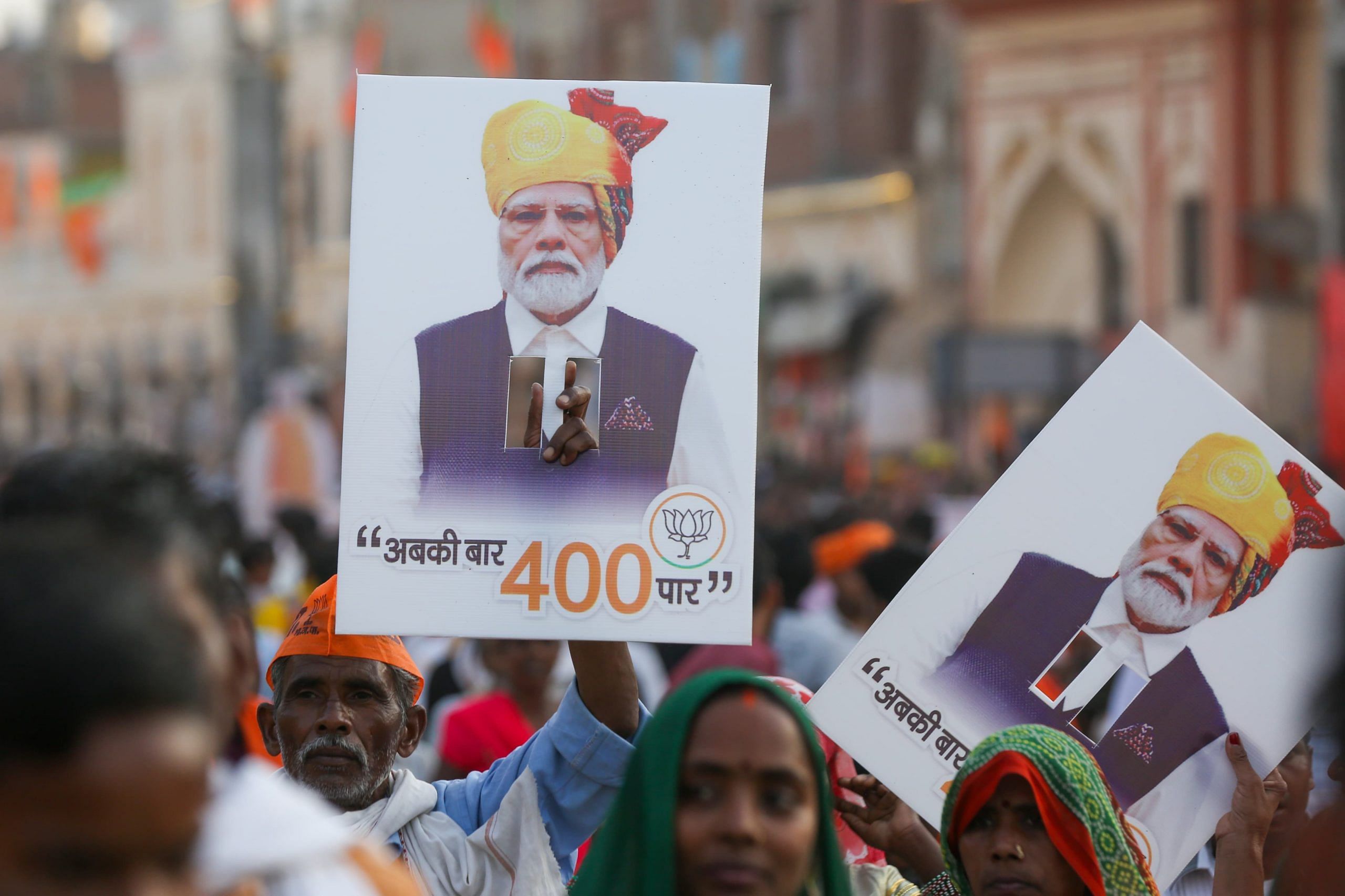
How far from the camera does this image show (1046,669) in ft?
10.8

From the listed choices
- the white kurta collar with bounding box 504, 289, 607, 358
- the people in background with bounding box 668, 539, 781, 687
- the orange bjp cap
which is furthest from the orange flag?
the white kurta collar with bounding box 504, 289, 607, 358

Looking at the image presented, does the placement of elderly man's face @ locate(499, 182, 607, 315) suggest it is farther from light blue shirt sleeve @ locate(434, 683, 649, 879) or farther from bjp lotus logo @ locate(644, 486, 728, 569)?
light blue shirt sleeve @ locate(434, 683, 649, 879)

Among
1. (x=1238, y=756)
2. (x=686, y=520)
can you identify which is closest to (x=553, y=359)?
(x=686, y=520)

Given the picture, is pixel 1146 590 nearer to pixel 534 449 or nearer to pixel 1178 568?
pixel 1178 568

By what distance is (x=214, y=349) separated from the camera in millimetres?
46812

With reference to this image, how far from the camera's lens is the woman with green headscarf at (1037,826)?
2684 millimetres

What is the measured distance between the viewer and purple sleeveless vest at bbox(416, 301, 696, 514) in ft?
10.1

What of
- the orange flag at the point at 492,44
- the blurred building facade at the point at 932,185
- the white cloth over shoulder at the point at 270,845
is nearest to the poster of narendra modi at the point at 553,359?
the white cloth over shoulder at the point at 270,845

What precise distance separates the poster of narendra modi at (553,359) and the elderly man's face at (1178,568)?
71 cm

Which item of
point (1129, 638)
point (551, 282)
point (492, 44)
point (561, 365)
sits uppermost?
point (492, 44)

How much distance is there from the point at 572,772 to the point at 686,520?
45 centimetres

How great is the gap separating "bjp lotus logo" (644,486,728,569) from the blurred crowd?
23 cm

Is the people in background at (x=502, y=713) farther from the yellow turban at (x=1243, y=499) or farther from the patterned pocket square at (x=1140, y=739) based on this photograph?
the yellow turban at (x=1243, y=499)

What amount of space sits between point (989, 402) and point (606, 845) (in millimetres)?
20998
